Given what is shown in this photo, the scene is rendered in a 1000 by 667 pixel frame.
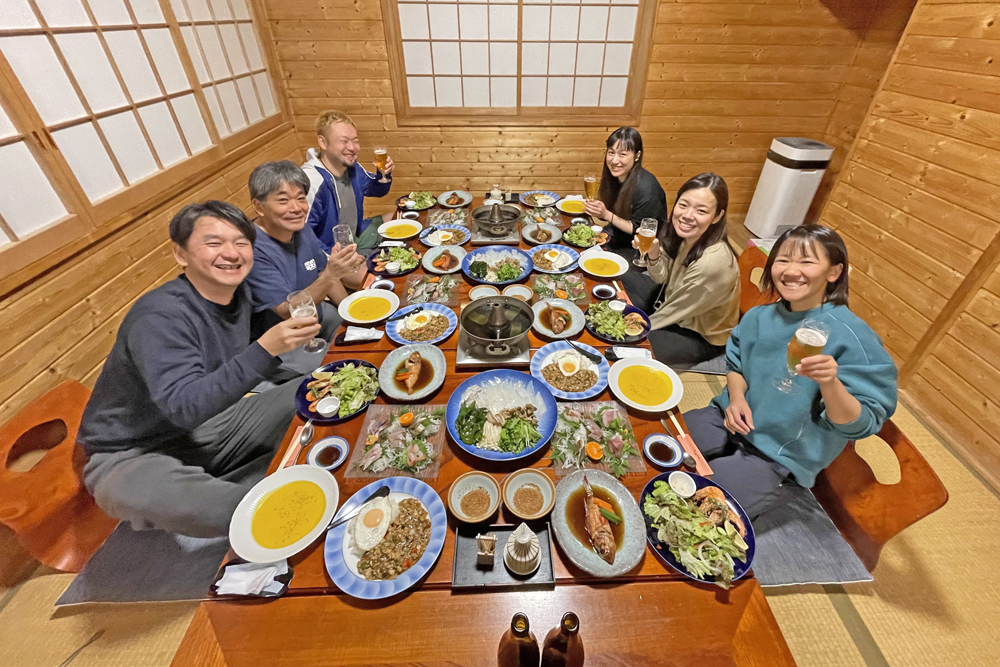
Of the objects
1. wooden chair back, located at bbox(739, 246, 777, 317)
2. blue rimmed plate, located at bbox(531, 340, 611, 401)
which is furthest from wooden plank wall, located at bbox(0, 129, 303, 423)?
wooden chair back, located at bbox(739, 246, 777, 317)

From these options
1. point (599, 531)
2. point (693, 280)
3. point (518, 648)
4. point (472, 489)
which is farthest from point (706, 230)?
point (518, 648)

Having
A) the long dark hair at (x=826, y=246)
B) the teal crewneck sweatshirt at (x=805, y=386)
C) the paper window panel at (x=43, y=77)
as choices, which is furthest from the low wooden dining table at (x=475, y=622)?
the paper window panel at (x=43, y=77)

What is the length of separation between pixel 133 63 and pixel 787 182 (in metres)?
8.03

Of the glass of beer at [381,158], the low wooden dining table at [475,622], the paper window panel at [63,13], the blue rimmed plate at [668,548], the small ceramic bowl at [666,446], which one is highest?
the paper window panel at [63,13]

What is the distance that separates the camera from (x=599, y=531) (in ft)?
5.07

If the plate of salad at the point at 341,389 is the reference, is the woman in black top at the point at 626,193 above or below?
above

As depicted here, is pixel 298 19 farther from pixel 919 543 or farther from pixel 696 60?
pixel 919 543

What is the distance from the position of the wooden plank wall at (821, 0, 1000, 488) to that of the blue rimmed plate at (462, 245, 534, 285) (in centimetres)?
379

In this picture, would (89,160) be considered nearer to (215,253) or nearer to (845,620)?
(215,253)

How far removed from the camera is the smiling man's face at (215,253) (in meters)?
2.17

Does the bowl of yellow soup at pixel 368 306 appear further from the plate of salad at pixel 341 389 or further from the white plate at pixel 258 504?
the white plate at pixel 258 504

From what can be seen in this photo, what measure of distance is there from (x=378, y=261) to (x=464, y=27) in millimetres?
4459

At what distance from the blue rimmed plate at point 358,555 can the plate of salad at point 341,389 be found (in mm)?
512

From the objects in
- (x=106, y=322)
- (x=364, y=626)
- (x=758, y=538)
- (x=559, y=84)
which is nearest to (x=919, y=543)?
(x=758, y=538)
